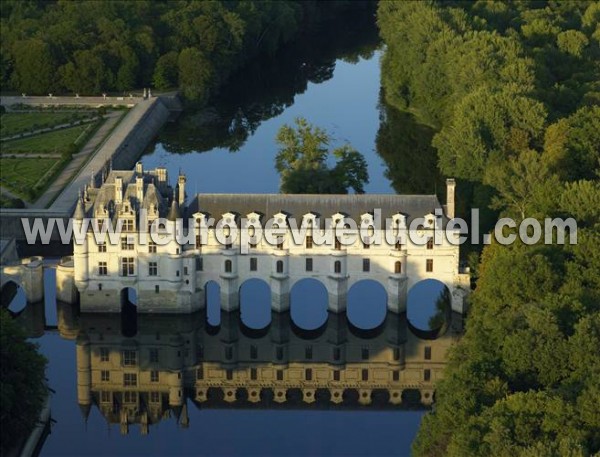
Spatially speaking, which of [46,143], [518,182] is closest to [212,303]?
[518,182]

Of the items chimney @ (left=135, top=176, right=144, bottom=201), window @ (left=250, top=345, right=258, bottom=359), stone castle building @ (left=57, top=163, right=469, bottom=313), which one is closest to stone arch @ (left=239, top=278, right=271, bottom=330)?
stone castle building @ (left=57, top=163, right=469, bottom=313)

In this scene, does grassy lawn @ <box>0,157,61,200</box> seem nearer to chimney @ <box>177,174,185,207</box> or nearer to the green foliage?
chimney @ <box>177,174,185,207</box>

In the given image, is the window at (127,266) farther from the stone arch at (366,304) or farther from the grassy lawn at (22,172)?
the grassy lawn at (22,172)

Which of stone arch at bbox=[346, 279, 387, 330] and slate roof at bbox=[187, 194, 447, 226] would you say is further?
stone arch at bbox=[346, 279, 387, 330]

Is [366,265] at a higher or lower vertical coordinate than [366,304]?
higher

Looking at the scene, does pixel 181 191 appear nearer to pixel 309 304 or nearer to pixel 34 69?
pixel 309 304

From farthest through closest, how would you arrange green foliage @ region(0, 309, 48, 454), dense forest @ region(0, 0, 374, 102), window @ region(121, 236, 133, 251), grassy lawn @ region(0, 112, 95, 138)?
dense forest @ region(0, 0, 374, 102) → grassy lawn @ region(0, 112, 95, 138) → window @ region(121, 236, 133, 251) → green foliage @ region(0, 309, 48, 454)

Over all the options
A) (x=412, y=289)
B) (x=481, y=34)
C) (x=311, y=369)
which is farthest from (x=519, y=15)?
(x=311, y=369)
